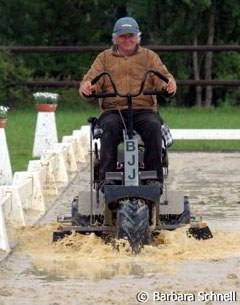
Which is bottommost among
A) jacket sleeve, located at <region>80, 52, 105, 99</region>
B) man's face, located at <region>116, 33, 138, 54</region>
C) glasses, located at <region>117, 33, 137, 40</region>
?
jacket sleeve, located at <region>80, 52, 105, 99</region>

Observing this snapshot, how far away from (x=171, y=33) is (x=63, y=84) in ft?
12.2

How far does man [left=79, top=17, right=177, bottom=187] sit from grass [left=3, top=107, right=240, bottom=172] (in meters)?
5.68

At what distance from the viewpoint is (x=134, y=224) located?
9.56m

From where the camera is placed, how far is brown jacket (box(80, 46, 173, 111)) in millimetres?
10445

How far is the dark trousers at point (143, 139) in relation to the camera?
10141mm

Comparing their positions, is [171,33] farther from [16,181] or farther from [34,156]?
[16,181]

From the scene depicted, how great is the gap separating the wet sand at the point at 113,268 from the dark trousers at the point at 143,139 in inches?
23.6

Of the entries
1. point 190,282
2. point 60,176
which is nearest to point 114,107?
point 190,282

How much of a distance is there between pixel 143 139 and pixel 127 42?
845 mm

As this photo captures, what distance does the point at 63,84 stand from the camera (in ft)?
93.0

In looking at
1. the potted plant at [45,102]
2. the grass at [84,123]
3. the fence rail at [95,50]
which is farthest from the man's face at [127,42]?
the fence rail at [95,50]

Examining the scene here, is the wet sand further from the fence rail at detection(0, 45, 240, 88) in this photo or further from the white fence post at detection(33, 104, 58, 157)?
the fence rail at detection(0, 45, 240, 88)

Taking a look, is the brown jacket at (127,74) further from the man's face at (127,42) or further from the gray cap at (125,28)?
the gray cap at (125,28)

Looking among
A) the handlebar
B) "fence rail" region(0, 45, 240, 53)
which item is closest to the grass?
"fence rail" region(0, 45, 240, 53)
